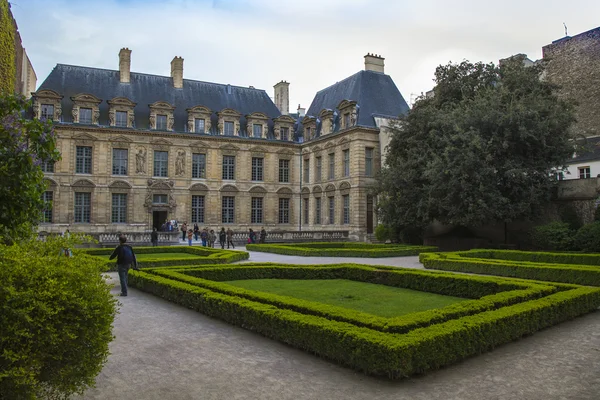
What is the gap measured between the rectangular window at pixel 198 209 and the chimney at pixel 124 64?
9.94 m

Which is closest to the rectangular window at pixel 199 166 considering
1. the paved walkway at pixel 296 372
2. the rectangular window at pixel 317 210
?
the rectangular window at pixel 317 210

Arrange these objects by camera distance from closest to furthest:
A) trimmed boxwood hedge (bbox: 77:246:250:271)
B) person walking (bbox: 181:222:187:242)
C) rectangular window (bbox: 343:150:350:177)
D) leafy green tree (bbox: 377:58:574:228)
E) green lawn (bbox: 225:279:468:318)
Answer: green lawn (bbox: 225:279:468:318)
trimmed boxwood hedge (bbox: 77:246:250:271)
leafy green tree (bbox: 377:58:574:228)
person walking (bbox: 181:222:187:242)
rectangular window (bbox: 343:150:350:177)

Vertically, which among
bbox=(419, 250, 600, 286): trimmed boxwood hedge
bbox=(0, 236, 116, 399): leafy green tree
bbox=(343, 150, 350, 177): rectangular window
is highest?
bbox=(343, 150, 350, 177): rectangular window

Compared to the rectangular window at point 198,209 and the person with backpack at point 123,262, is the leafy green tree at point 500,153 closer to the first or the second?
the person with backpack at point 123,262

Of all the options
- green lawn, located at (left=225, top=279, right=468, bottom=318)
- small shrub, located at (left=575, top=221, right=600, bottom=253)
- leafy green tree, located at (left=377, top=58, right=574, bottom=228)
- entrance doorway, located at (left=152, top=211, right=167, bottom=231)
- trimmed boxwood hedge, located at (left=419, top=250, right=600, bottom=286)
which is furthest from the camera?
entrance doorway, located at (left=152, top=211, right=167, bottom=231)

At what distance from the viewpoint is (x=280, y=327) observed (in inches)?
265

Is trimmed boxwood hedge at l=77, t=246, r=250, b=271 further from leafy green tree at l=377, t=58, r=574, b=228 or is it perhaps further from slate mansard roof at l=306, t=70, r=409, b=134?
slate mansard roof at l=306, t=70, r=409, b=134

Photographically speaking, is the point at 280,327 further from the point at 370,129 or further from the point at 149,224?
the point at 149,224

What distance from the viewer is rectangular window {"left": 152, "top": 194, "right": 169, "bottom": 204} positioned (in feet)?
112

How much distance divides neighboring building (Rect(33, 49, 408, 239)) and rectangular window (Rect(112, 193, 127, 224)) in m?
0.07

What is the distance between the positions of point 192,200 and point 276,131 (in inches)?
331

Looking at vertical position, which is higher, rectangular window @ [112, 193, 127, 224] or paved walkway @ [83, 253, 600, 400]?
rectangular window @ [112, 193, 127, 224]

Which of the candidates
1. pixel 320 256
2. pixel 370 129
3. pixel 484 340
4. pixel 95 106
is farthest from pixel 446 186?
pixel 95 106

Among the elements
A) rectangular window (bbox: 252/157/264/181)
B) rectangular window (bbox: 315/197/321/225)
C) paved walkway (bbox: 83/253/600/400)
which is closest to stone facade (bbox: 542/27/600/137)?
rectangular window (bbox: 315/197/321/225)
